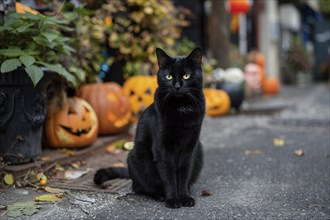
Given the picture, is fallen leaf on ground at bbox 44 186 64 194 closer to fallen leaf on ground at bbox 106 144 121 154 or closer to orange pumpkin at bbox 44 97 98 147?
orange pumpkin at bbox 44 97 98 147

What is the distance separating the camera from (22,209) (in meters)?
2.52

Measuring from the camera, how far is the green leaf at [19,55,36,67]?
3.01 meters

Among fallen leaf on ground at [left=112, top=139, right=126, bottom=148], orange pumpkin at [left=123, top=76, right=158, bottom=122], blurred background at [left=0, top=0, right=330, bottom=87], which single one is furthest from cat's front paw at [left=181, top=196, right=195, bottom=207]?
orange pumpkin at [left=123, top=76, right=158, bottom=122]

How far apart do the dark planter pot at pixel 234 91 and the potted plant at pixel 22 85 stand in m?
5.06

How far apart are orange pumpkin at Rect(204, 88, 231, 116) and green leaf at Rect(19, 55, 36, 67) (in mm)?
4500

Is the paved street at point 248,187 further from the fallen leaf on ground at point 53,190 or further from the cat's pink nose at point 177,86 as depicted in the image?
the cat's pink nose at point 177,86

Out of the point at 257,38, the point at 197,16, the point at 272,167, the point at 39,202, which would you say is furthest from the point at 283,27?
the point at 39,202

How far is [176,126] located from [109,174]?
78cm

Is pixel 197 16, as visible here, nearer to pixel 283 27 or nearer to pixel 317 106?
pixel 317 106

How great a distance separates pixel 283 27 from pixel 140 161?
62.6 feet

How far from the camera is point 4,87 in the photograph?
3.18m

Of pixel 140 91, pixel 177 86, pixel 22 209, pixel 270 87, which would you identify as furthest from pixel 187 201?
pixel 270 87

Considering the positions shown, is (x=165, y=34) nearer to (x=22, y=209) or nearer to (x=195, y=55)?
(x=195, y=55)

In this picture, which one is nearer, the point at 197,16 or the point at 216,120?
the point at 216,120
